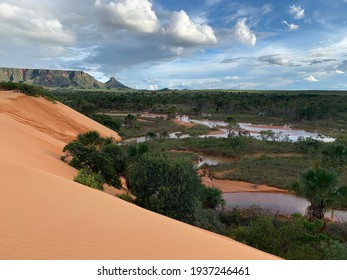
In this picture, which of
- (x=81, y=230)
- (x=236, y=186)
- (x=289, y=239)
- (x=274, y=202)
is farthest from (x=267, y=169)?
(x=81, y=230)

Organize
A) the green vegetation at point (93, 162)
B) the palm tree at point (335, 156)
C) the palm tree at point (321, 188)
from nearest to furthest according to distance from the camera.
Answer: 1. the palm tree at point (321, 188)
2. the green vegetation at point (93, 162)
3. the palm tree at point (335, 156)

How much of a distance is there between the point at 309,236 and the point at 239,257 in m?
5.46

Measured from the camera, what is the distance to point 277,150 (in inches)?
1345

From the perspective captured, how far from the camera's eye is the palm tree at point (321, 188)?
12438 millimetres

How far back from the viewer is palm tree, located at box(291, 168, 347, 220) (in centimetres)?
1244

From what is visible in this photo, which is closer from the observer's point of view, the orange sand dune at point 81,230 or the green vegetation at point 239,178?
the orange sand dune at point 81,230

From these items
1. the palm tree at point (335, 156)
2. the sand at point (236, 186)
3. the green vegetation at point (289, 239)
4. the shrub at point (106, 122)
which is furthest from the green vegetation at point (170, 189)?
the shrub at point (106, 122)

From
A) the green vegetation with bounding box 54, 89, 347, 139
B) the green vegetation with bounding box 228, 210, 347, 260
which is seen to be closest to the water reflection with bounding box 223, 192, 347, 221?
the green vegetation with bounding box 228, 210, 347, 260

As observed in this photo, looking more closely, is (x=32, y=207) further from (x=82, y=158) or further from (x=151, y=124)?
(x=151, y=124)

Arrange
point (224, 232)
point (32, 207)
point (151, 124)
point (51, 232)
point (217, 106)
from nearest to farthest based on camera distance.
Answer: point (51, 232) → point (32, 207) → point (224, 232) → point (151, 124) → point (217, 106)

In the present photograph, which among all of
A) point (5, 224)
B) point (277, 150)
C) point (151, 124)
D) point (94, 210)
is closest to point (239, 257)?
point (94, 210)

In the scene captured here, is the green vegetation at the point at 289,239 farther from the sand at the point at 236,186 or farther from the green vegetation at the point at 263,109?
the green vegetation at the point at 263,109

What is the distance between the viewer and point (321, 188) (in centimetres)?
1249

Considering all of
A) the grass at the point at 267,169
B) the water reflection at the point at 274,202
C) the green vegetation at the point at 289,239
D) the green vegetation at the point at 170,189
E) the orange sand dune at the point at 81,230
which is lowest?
the water reflection at the point at 274,202
